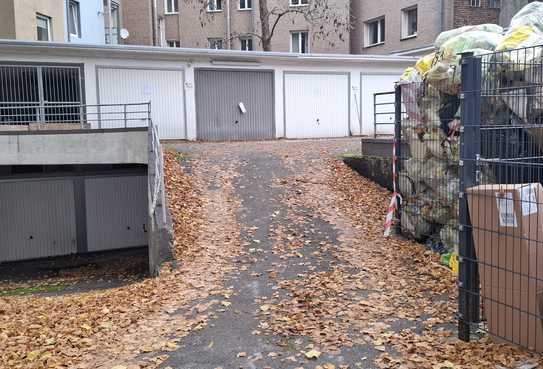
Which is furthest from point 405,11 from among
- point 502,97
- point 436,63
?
point 502,97

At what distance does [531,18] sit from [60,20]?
20.5 metres

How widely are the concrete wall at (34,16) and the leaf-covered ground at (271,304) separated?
12.6 meters

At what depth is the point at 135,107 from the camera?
17906mm

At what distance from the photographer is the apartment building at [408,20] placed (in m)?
24.2

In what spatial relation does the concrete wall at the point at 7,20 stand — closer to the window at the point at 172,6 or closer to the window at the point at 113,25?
the window at the point at 113,25

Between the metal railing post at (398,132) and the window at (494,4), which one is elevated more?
the window at (494,4)

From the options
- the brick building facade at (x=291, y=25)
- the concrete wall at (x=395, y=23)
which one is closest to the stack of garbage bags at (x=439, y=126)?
the concrete wall at (x=395, y=23)

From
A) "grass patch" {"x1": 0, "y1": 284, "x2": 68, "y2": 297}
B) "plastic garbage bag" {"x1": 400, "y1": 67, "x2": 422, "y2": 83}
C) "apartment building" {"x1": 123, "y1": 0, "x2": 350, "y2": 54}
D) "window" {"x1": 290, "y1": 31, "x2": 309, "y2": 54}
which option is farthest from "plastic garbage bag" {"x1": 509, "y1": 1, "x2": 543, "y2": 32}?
"window" {"x1": 290, "y1": 31, "x2": 309, "y2": 54}

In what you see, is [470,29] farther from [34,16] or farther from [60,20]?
[60,20]

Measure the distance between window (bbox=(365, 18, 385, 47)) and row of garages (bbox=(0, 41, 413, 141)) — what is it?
672 centimetres

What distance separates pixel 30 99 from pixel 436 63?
14.2 m

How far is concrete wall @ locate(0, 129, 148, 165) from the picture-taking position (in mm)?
13227

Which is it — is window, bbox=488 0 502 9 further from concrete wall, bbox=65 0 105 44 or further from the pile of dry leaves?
the pile of dry leaves

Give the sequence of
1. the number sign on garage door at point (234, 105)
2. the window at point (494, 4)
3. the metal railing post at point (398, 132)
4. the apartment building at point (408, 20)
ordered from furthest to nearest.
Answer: the window at point (494, 4) → the apartment building at point (408, 20) → the number sign on garage door at point (234, 105) → the metal railing post at point (398, 132)
